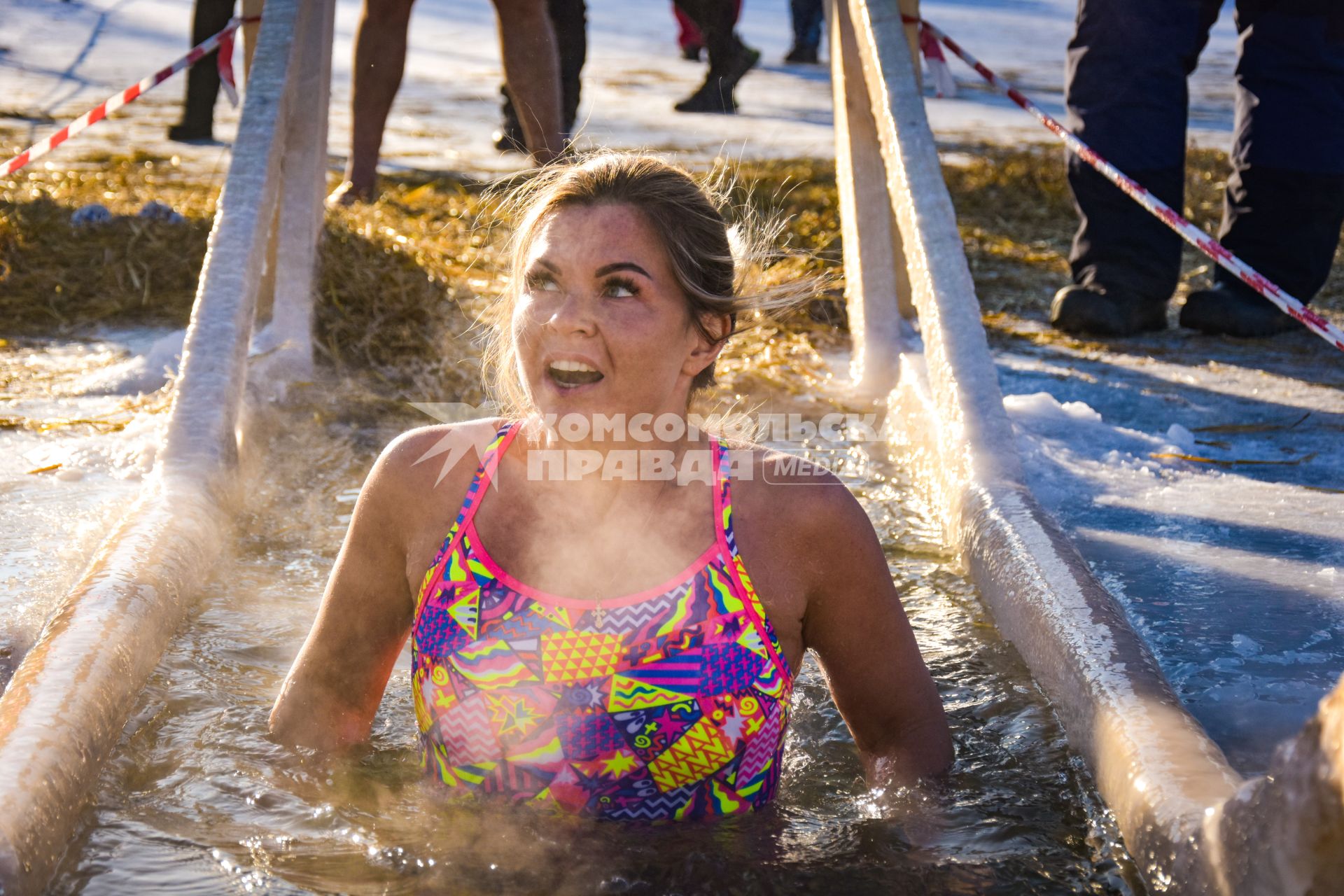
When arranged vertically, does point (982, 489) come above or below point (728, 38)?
below

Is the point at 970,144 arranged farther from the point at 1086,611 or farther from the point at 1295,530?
the point at 1086,611

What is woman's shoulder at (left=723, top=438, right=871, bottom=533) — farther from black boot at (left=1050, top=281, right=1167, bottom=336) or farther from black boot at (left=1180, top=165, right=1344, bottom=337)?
black boot at (left=1180, top=165, right=1344, bottom=337)

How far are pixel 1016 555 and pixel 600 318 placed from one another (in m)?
1.26

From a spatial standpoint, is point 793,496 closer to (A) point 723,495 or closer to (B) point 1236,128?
(A) point 723,495

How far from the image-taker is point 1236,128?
5301mm

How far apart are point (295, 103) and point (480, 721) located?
10.3 feet

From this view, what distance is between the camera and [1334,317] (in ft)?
17.7

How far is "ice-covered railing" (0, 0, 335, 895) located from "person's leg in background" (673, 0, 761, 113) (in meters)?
3.93

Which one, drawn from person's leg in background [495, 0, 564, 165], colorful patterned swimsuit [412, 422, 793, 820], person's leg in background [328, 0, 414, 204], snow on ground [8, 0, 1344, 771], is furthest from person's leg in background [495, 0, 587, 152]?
colorful patterned swimsuit [412, 422, 793, 820]

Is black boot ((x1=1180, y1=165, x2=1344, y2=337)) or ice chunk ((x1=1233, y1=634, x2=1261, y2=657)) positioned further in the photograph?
black boot ((x1=1180, y1=165, x2=1344, y2=337))

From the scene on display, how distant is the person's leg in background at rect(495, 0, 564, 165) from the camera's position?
5016 mm

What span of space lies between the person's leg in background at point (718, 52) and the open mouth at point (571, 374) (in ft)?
20.6

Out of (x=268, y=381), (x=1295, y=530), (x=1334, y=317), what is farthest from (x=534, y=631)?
(x=1334, y=317)

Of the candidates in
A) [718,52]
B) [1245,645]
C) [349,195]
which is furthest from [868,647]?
[718,52]
